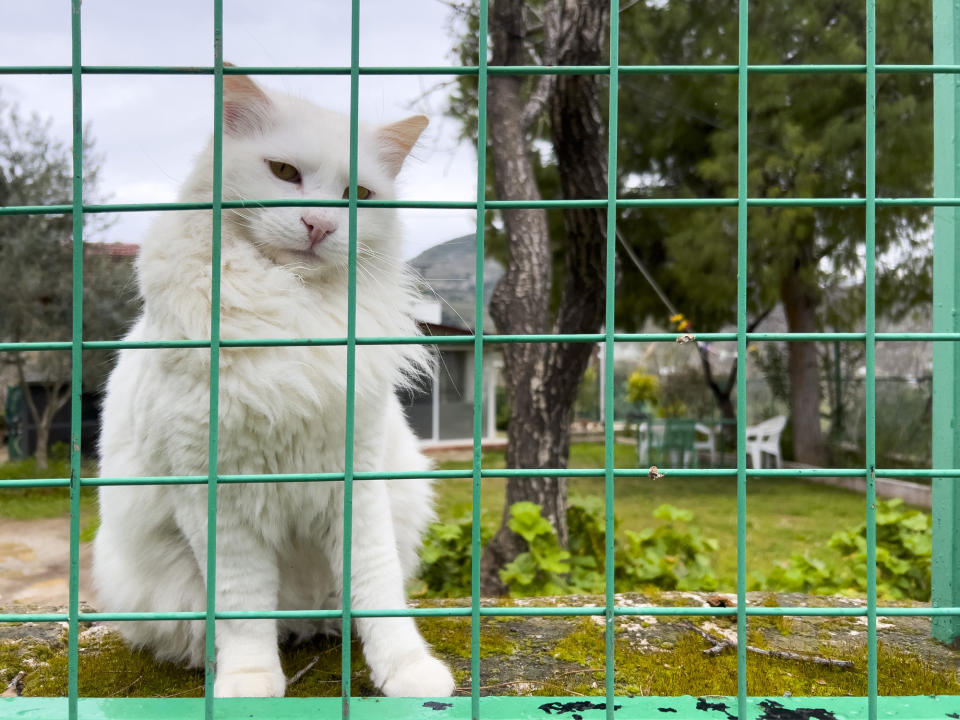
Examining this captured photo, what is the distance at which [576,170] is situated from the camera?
346 centimetres

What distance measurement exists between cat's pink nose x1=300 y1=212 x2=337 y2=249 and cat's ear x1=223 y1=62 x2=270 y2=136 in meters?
0.29

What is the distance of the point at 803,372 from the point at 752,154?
4222mm

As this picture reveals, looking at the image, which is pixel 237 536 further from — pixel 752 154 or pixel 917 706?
pixel 752 154

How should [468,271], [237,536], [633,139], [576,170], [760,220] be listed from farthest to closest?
[633,139]
[760,220]
[576,170]
[468,271]
[237,536]

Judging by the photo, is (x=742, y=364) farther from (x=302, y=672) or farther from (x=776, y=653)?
(x=302, y=672)

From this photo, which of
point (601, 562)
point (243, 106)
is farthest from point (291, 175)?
point (601, 562)

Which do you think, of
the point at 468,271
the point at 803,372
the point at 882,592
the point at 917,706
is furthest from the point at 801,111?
the point at 917,706

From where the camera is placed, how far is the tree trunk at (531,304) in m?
3.68

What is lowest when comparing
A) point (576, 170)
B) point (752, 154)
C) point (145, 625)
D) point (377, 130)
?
point (145, 625)

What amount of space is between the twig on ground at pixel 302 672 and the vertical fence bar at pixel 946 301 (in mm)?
1338

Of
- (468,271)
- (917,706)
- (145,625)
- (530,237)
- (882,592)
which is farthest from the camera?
(530,237)

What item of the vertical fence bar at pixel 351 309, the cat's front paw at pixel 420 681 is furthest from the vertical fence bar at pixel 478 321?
the cat's front paw at pixel 420 681

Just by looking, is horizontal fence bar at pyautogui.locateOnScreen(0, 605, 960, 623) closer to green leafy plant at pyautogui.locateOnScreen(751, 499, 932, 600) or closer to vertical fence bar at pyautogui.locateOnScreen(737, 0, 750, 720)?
vertical fence bar at pyautogui.locateOnScreen(737, 0, 750, 720)

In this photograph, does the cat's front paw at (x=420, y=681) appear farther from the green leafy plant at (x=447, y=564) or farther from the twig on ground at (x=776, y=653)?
the green leafy plant at (x=447, y=564)
